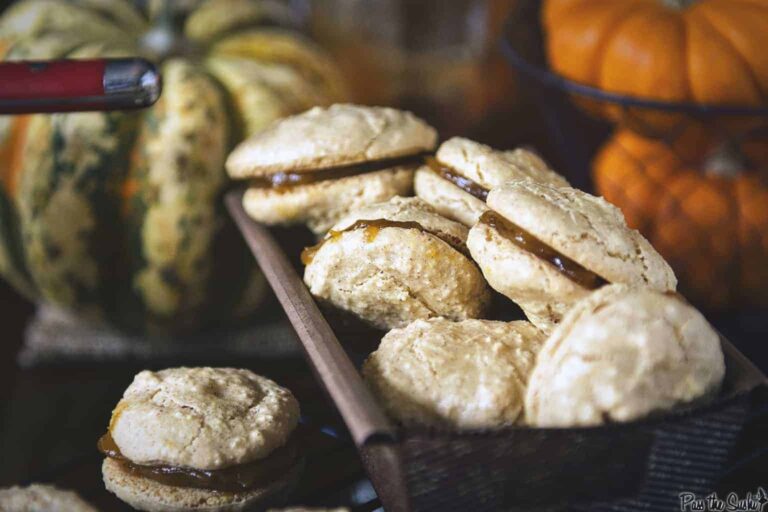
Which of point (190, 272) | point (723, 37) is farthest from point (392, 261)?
point (723, 37)

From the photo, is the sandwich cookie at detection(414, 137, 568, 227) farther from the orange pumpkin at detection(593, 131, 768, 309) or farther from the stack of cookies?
the orange pumpkin at detection(593, 131, 768, 309)

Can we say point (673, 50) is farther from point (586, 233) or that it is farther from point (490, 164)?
point (586, 233)

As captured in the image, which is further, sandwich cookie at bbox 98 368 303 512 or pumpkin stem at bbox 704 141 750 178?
pumpkin stem at bbox 704 141 750 178

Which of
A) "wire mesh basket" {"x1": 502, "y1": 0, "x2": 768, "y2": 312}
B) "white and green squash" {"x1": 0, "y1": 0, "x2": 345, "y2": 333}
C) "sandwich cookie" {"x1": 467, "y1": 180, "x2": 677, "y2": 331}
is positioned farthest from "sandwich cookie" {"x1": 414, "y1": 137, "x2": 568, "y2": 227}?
"white and green squash" {"x1": 0, "y1": 0, "x2": 345, "y2": 333}

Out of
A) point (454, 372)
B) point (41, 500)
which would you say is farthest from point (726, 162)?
point (41, 500)

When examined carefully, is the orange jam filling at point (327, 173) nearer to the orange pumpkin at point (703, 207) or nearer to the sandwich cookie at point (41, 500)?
the sandwich cookie at point (41, 500)

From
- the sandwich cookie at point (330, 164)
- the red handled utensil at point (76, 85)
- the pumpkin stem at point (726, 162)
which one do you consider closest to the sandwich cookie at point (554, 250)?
the sandwich cookie at point (330, 164)

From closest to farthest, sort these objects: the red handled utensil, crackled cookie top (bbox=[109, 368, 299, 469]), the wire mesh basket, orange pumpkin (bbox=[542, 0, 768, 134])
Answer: crackled cookie top (bbox=[109, 368, 299, 469]) < the red handled utensil < orange pumpkin (bbox=[542, 0, 768, 134]) < the wire mesh basket
